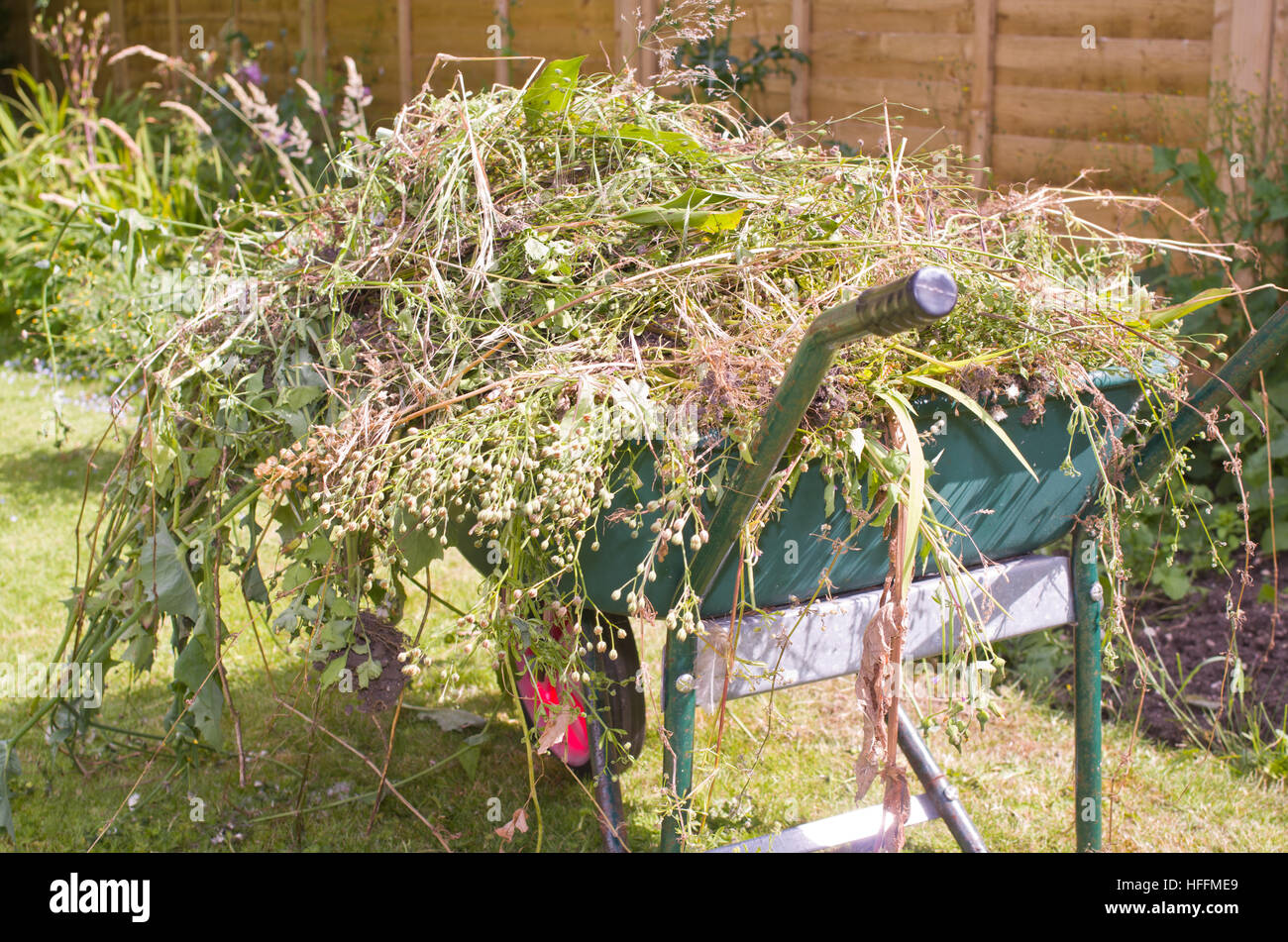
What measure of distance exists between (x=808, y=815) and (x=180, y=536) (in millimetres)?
1319

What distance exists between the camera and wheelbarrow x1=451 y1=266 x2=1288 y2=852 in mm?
1502

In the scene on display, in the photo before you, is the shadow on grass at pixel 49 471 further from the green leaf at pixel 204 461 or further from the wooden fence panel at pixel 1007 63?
the green leaf at pixel 204 461

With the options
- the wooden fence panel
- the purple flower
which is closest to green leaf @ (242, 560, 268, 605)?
the wooden fence panel

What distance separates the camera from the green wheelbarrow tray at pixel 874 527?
1535mm

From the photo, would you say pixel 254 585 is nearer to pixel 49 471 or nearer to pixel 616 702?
pixel 616 702

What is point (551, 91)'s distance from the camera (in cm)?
172

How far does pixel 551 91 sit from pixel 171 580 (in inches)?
37.8

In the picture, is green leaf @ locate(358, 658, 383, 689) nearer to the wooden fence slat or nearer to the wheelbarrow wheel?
the wheelbarrow wheel

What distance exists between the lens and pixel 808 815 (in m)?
2.38

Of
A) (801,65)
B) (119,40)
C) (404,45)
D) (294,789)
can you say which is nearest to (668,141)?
(294,789)

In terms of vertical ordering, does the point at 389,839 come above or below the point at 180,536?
below
